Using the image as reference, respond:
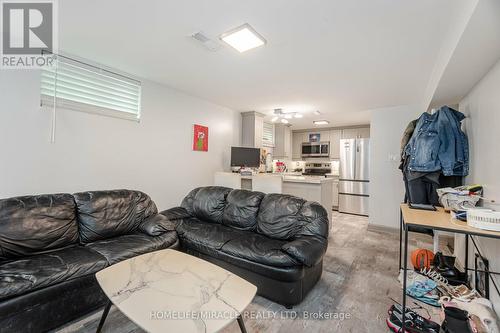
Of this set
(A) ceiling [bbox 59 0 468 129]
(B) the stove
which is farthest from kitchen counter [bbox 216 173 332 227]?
(B) the stove

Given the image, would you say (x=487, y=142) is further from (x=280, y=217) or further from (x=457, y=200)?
(x=280, y=217)

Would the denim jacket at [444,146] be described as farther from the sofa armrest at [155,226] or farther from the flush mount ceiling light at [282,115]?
the sofa armrest at [155,226]

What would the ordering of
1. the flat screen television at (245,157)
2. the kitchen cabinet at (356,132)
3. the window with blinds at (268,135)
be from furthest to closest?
the kitchen cabinet at (356,132) → the window with blinds at (268,135) → the flat screen television at (245,157)

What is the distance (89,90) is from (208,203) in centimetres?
208

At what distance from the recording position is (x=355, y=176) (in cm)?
539

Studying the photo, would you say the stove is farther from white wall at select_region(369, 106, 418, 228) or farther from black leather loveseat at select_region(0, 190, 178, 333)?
black leather loveseat at select_region(0, 190, 178, 333)

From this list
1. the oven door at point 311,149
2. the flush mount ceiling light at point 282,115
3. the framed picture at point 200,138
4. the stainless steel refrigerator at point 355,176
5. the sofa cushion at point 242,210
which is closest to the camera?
the sofa cushion at point 242,210

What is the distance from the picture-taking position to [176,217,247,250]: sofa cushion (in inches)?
92.1

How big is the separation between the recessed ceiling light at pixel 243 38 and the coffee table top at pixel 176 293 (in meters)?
1.99

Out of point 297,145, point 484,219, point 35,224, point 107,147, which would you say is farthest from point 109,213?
point 297,145

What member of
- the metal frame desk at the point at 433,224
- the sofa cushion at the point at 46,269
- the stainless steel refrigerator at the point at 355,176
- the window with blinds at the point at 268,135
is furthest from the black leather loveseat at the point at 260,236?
the stainless steel refrigerator at the point at 355,176

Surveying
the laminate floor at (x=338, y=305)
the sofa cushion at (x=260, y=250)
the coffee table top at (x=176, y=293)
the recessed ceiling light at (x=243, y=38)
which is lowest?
the laminate floor at (x=338, y=305)

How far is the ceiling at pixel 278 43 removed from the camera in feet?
5.58

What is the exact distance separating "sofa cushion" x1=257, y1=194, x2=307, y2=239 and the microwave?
15.3 ft
